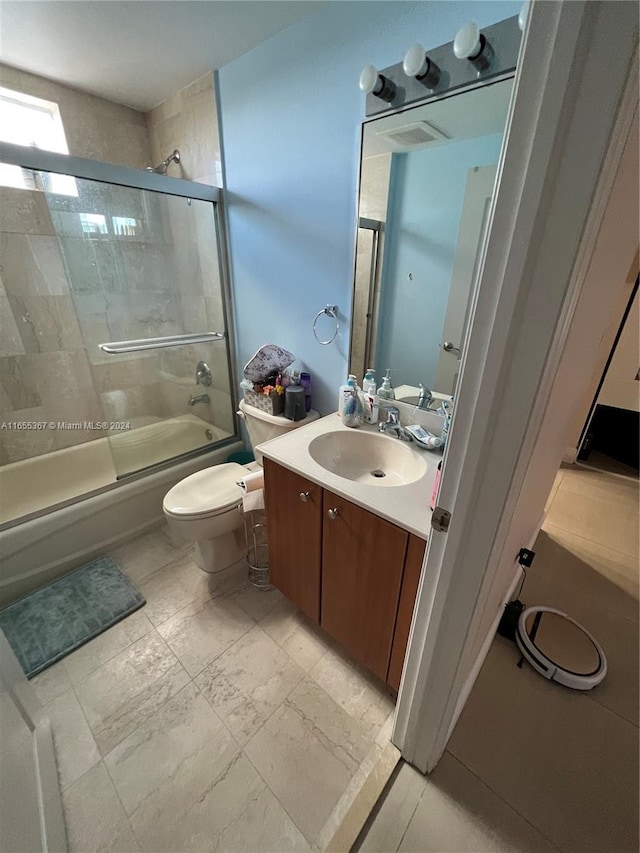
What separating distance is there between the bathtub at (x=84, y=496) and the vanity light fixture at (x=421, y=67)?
6.74 ft

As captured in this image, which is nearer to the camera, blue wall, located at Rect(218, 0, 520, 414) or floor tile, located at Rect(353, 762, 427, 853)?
floor tile, located at Rect(353, 762, 427, 853)

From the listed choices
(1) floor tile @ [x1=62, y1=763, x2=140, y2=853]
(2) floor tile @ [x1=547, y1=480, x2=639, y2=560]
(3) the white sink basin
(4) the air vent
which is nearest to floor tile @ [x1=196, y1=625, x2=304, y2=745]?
(1) floor tile @ [x1=62, y1=763, x2=140, y2=853]

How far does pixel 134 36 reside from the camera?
4.51 ft

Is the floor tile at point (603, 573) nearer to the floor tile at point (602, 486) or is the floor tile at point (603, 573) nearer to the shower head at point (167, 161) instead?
the floor tile at point (602, 486)

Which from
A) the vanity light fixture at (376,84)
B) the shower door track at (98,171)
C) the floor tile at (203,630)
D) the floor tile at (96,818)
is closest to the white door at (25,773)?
the floor tile at (96,818)

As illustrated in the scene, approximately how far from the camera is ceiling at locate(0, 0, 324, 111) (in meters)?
1.22

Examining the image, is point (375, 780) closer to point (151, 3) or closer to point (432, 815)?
point (432, 815)

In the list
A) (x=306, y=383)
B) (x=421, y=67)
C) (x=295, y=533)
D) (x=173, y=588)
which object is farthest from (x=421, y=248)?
(x=173, y=588)

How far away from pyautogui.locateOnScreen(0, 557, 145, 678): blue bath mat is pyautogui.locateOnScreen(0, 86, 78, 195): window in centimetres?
191

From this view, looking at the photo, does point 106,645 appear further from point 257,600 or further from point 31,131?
point 31,131

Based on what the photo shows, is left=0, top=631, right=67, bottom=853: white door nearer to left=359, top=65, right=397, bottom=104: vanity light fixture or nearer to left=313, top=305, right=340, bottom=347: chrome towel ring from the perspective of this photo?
left=313, top=305, right=340, bottom=347: chrome towel ring

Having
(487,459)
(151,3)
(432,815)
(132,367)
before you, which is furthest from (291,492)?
(151,3)

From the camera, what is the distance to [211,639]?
141cm

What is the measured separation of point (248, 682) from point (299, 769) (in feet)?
1.04
